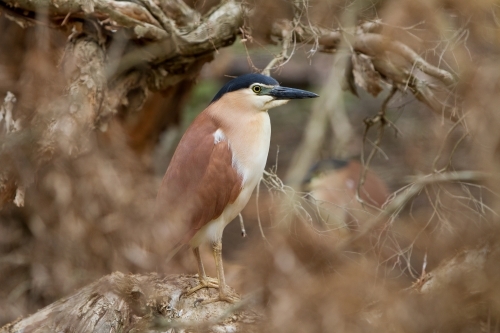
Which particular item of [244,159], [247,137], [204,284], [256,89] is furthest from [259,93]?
[204,284]

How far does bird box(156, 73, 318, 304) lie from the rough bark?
9cm

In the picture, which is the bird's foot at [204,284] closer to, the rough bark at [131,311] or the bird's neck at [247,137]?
the rough bark at [131,311]

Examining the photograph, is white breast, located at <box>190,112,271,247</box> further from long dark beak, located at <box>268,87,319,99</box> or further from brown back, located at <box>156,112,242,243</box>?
long dark beak, located at <box>268,87,319,99</box>

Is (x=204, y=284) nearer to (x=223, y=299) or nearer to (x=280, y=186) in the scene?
(x=223, y=299)

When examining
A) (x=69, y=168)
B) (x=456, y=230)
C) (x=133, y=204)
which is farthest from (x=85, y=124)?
(x=456, y=230)

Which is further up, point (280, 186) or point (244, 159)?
point (244, 159)

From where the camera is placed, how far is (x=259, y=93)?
11.8 feet

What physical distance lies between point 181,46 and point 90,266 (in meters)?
1.41

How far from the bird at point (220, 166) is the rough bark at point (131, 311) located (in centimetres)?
9

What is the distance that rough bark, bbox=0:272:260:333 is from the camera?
9.64 ft

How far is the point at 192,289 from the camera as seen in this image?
344 cm

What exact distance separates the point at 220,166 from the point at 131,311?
82cm

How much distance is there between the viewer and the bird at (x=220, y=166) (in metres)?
3.46

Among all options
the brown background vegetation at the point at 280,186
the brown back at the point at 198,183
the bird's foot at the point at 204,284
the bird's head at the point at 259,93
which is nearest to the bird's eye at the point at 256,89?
the bird's head at the point at 259,93
